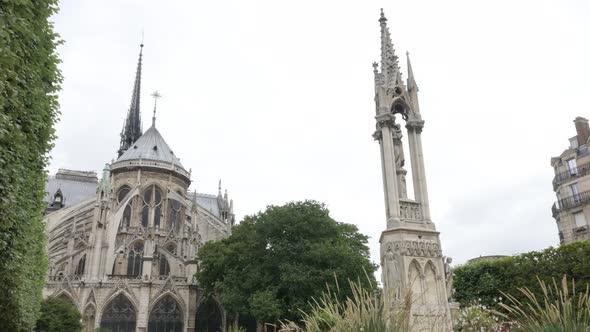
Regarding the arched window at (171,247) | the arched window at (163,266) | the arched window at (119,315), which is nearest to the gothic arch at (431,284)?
the arched window at (119,315)

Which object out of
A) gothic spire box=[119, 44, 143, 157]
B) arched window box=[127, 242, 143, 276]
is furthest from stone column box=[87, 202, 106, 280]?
gothic spire box=[119, 44, 143, 157]

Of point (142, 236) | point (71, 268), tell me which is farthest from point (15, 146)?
point (142, 236)

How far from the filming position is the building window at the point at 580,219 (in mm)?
29531

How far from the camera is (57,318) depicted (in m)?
26.7

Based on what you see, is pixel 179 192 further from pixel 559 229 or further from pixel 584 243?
pixel 584 243

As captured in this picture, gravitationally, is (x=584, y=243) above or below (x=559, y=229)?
below

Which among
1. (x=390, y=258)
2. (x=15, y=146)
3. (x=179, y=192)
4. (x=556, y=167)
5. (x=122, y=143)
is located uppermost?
(x=122, y=143)

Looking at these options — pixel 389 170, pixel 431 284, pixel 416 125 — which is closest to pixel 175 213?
pixel 416 125

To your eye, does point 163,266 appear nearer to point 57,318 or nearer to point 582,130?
point 57,318

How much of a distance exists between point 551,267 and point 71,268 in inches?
1365

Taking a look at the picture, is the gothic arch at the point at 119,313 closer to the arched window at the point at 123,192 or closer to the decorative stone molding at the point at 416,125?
A: the arched window at the point at 123,192

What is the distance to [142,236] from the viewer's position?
43.2m

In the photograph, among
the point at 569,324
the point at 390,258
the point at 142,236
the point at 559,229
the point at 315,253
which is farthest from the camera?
the point at 142,236

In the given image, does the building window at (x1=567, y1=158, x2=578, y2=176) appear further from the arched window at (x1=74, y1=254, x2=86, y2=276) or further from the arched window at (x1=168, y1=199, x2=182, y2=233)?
the arched window at (x1=74, y1=254, x2=86, y2=276)
